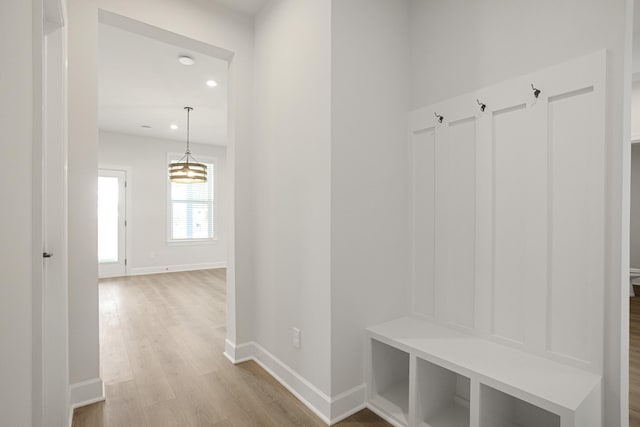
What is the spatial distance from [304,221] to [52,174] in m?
1.36

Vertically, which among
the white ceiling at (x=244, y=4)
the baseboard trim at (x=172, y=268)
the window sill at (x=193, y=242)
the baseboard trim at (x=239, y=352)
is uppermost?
the white ceiling at (x=244, y=4)

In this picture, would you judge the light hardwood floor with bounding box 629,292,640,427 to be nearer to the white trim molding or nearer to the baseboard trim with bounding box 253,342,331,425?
the white trim molding

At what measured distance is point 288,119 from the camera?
7.52 feet

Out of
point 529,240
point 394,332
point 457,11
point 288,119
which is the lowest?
point 394,332

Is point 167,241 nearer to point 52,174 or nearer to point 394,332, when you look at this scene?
point 52,174

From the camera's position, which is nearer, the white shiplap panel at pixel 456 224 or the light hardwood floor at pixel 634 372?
Result: the light hardwood floor at pixel 634 372

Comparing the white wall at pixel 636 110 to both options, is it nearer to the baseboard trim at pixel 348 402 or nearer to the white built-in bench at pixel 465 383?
the white built-in bench at pixel 465 383

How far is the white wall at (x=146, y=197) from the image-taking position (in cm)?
646

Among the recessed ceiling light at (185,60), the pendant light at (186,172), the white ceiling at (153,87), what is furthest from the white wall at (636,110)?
the pendant light at (186,172)

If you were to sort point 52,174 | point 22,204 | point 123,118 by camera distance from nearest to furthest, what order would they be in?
point 22,204, point 52,174, point 123,118

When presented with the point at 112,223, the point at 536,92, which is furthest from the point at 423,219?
the point at 112,223

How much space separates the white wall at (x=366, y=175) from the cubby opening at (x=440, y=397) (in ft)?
1.30

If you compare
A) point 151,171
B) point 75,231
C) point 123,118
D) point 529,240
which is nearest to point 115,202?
point 151,171

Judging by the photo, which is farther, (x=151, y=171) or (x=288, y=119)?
(x=151, y=171)
